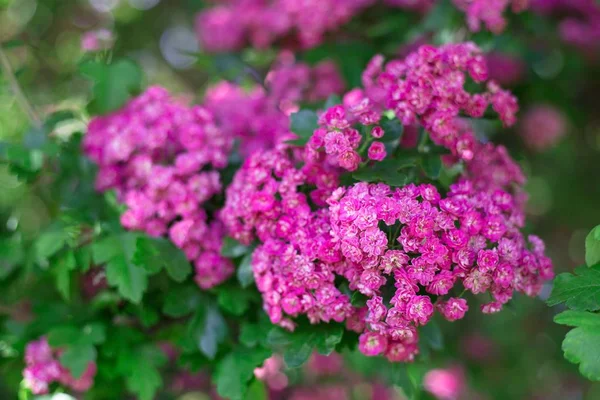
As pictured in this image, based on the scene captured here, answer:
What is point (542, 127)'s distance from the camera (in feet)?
10.8

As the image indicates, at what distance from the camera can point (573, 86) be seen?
320 cm

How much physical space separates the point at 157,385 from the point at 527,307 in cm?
250

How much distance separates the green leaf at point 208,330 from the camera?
1890 millimetres

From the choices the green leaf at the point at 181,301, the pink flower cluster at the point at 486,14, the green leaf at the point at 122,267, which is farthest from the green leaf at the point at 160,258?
the pink flower cluster at the point at 486,14

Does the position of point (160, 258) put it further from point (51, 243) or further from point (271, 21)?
point (271, 21)

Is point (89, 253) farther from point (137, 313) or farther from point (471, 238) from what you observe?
point (471, 238)

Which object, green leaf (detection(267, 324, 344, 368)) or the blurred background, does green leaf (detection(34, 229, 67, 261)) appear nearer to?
green leaf (detection(267, 324, 344, 368))

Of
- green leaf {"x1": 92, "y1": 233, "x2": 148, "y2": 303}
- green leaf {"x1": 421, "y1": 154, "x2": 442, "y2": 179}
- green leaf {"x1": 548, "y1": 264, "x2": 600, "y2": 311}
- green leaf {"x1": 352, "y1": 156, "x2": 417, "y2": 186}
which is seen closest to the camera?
green leaf {"x1": 548, "y1": 264, "x2": 600, "y2": 311}

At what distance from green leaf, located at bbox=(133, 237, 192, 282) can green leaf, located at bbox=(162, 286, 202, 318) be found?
140mm

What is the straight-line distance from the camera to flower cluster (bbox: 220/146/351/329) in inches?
61.9

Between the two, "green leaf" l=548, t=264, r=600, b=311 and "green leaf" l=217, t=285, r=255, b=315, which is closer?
"green leaf" l=548, t=264, r=600, b=311

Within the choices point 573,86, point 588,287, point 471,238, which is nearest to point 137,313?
point 471,238

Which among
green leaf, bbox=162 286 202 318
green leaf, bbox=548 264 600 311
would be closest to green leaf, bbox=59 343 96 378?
green leaf, bbox=162 286 202 318

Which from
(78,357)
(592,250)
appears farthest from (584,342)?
(78,357)
